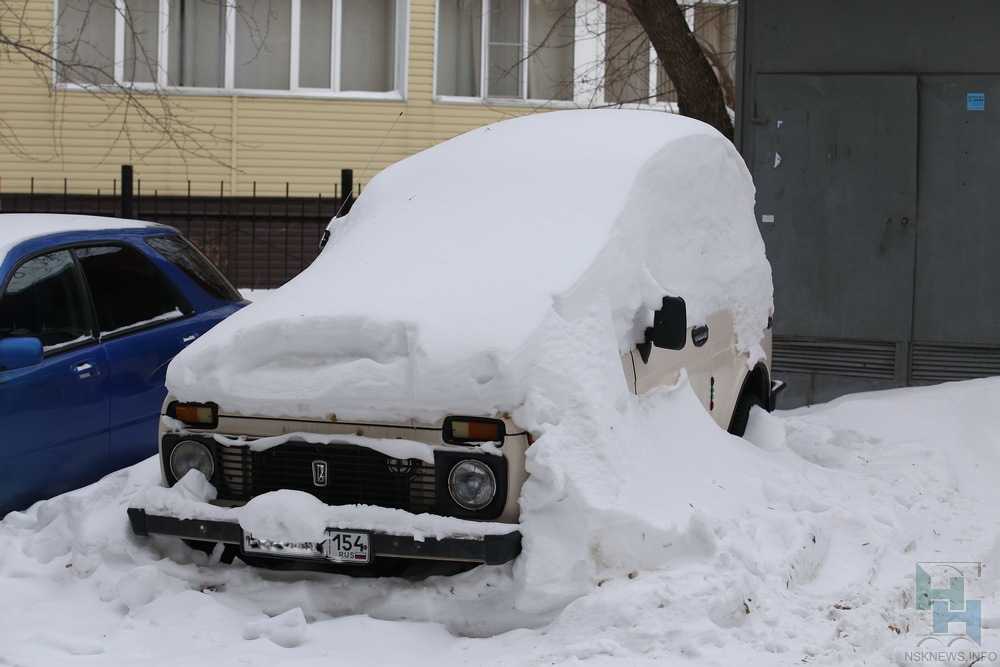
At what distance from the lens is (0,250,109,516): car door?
20.6 ft

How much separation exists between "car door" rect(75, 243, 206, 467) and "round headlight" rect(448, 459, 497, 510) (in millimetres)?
2707

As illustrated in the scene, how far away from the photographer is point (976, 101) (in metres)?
9.45

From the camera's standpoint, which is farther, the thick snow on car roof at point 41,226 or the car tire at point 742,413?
the car tire at point 742,413

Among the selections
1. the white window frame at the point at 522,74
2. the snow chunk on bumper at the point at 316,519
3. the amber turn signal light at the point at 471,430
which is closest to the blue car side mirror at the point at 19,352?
the snow chunk on bumper at the point at 316,519

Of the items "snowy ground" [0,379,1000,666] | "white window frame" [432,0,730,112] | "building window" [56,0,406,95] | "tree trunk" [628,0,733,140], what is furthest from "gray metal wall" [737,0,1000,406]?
"building window" [56,0,406,95]

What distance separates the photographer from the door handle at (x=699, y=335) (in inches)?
240

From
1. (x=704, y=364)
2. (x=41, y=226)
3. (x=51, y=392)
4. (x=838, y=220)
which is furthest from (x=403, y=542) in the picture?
(x=838, y=220)

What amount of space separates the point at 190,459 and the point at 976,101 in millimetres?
6582

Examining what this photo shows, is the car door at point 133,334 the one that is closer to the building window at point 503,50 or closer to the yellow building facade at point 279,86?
the yellow building facade at point 279,86

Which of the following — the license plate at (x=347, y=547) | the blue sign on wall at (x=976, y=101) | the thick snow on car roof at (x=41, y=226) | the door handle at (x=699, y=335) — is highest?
the blue sign on wall at (x=976, y=101)

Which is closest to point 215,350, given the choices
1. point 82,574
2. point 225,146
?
point 82,574

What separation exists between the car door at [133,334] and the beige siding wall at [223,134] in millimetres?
11116

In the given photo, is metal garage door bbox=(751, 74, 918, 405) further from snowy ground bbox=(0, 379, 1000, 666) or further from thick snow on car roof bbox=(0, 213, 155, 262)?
thick snow on car roof bbox=(0, 213, 155, 262)

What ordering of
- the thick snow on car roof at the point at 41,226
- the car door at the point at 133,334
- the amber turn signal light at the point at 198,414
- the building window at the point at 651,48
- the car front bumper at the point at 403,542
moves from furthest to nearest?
the building window at the point at 651,48 → the car door at the point at 133,334 → the thick snow on car roof at the point at 41,226 → the amber turn signal light at the point at 198,414 → the car front bumper at the point at 403,542
